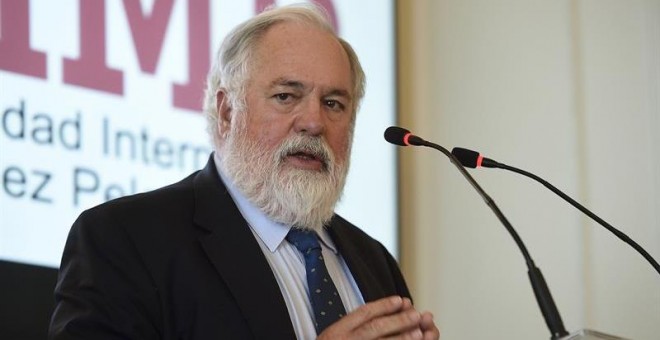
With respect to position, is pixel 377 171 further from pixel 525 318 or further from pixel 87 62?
pixel 87 62

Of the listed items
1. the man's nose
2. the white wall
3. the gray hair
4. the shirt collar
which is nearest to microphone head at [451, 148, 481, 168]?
the man's nose

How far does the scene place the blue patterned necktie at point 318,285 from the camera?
9.41ft

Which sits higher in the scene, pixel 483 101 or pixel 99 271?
pixel 483 101

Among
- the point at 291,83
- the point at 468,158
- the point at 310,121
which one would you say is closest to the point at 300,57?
the point at 291,83

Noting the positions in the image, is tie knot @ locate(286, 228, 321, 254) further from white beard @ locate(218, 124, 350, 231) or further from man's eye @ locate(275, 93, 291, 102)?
man's eye @ locate(275, 93, 291, 102)

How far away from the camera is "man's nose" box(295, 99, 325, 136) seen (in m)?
3.06

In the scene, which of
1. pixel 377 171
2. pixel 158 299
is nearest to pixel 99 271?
pixel 158 299

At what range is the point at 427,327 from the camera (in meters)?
2.68

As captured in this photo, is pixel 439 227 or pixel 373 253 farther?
pixel 439 227

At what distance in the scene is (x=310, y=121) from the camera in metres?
3.06

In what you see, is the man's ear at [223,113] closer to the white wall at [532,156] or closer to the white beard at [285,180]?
the white beard at [285,180]

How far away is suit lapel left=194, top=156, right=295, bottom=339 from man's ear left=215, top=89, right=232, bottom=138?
25 centimetres

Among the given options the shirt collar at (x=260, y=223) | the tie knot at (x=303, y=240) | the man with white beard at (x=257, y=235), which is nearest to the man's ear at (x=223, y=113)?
the man with white beard at (x=257, y=235)

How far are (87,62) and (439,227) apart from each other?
6.85 ft
